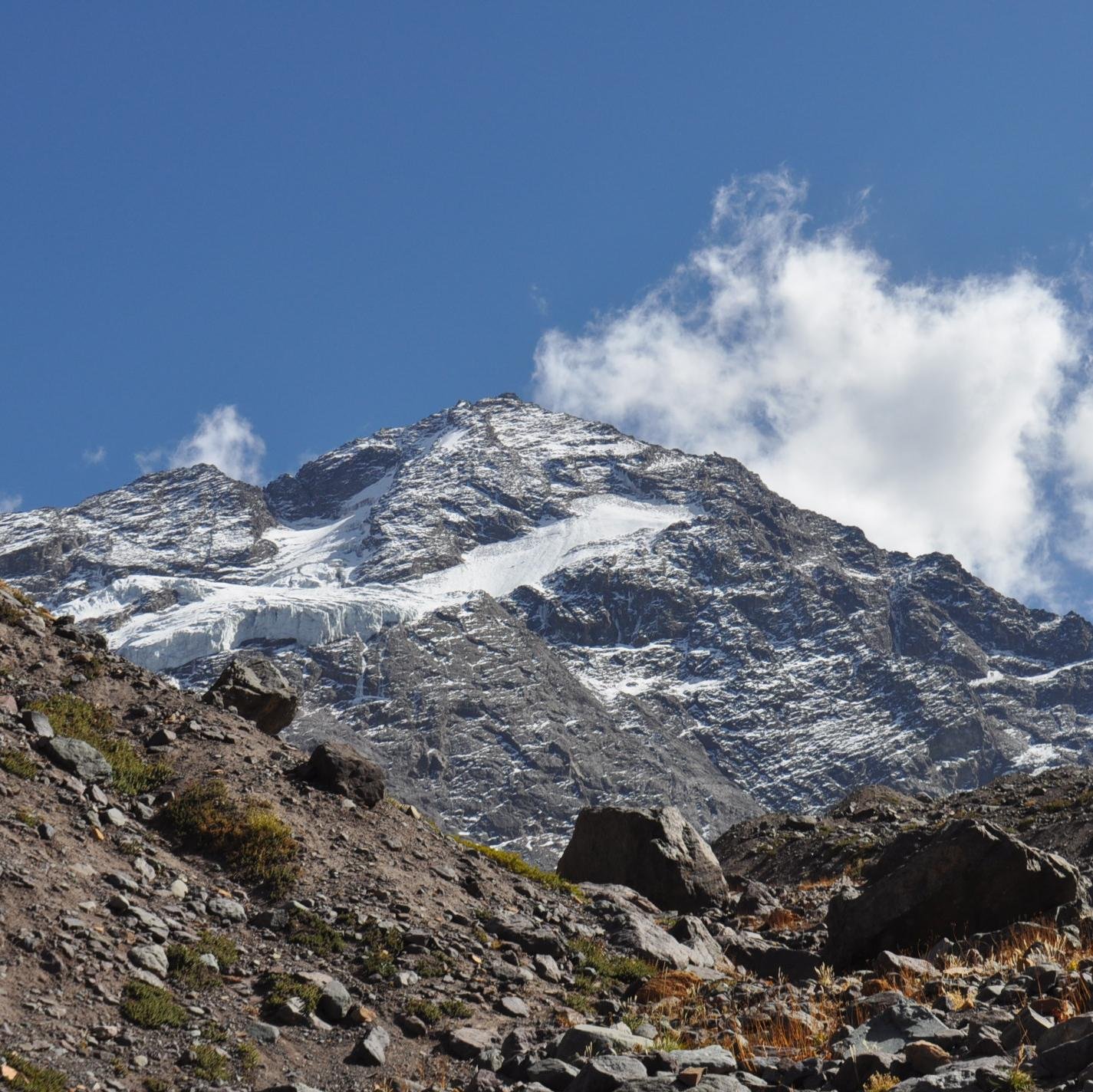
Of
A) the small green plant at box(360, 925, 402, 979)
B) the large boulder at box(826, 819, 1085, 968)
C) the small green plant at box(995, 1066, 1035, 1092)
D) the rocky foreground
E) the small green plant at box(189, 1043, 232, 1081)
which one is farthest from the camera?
the large boulder at box(826, 819, 1085, 968)

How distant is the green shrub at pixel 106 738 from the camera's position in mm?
19500

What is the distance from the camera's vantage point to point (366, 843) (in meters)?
20.8

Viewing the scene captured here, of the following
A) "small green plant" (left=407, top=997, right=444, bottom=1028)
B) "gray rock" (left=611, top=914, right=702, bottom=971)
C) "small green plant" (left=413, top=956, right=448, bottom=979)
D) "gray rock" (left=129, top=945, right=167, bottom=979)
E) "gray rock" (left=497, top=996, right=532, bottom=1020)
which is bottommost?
"gray rock" (left=129, top=945, right=167, bottom=979)

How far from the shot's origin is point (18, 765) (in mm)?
17281

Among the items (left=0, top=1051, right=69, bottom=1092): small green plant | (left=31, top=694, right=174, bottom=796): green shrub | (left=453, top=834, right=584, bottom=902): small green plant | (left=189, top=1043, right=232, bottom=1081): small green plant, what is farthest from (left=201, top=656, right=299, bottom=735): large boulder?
(left=0, top=1051, right=69, bottom=1092): small green plant

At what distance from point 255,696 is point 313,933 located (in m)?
14.9

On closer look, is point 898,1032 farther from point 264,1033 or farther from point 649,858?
point 649,858

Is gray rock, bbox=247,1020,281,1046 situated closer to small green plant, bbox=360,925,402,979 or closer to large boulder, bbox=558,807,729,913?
small green plant, bbox=360,925,402,979

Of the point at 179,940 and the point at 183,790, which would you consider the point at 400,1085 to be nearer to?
the point at 179,940

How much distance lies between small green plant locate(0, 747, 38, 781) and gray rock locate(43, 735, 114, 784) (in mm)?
691

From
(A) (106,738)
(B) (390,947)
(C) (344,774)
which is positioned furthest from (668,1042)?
(A) (106,738)

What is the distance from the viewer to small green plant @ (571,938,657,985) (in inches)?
748

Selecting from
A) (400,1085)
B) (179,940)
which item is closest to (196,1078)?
(400,1085)

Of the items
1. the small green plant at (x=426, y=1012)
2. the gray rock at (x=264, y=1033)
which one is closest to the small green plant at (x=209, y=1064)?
the gray rock at (x=264, y=1033)
